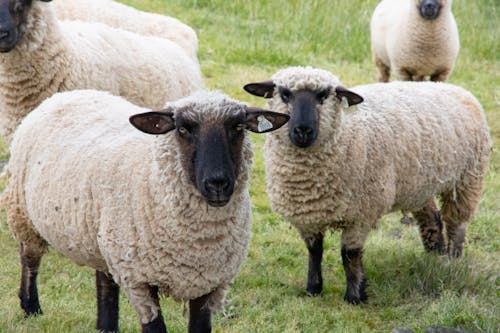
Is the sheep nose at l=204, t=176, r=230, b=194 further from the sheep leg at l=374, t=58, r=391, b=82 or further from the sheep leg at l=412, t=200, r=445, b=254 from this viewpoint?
the sheep leg at l=374, t=58, r=391, b=82

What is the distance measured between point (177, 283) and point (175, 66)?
314cm

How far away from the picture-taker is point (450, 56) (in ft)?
27.5

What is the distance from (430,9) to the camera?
323 inches

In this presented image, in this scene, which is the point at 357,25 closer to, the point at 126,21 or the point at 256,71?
the point at 256,71

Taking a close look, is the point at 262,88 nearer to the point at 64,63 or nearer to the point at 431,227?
the point at 64,63

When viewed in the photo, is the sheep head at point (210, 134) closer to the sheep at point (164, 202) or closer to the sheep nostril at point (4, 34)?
the sheep at point (164, 202)

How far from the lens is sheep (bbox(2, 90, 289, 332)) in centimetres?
356

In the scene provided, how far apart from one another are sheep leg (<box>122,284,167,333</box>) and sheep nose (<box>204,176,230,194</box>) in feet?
2.13

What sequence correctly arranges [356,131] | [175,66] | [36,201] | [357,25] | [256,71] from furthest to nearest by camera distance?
[357,25] → [256,71] → [175,66] → [356,131] → [36,201]

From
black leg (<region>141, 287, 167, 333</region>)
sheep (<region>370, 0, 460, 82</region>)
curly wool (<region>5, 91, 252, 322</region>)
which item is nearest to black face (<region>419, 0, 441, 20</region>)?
sheep (<region>370, 0, 460, 82</region>)

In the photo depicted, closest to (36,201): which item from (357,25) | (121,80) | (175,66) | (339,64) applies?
(121,80)

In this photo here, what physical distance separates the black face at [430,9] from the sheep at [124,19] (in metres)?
2.54

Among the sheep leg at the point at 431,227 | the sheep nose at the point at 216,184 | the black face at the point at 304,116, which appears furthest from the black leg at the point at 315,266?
the sheep nose at the point at 216,184

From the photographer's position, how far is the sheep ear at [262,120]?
3.68 m
